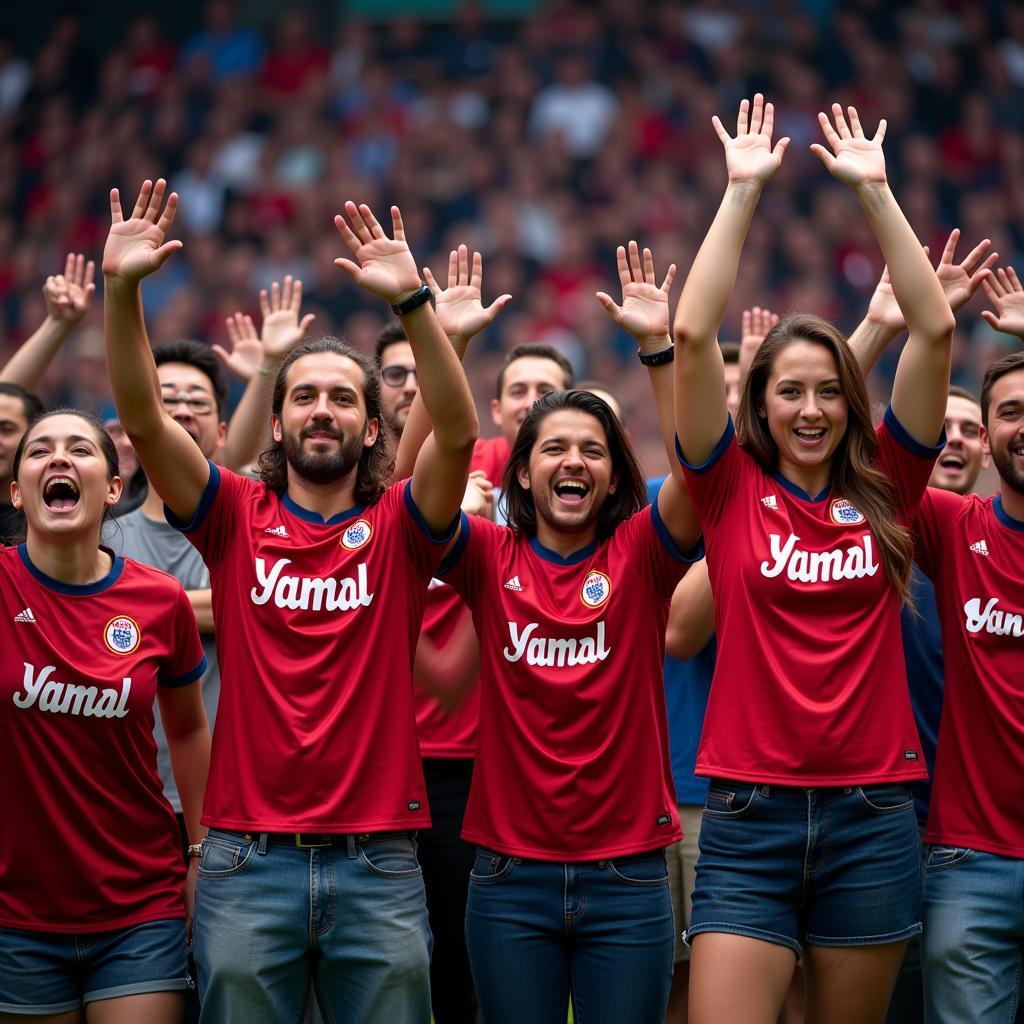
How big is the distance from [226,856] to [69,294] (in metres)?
2.78

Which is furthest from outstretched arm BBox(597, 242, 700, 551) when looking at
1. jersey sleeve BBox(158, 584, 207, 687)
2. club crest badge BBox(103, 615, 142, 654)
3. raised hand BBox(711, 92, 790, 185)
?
club crest badge BBox(103, 615, 142, 654)

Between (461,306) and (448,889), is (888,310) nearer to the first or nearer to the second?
(461,306)

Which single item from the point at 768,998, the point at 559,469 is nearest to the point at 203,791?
the point at 559,469

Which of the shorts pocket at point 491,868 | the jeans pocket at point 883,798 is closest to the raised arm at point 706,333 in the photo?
the jeans pocket at point 883,798

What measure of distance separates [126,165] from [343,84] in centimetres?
229

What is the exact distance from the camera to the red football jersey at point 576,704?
4.20 metres

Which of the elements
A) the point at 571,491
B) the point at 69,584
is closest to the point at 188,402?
the point at 69,584

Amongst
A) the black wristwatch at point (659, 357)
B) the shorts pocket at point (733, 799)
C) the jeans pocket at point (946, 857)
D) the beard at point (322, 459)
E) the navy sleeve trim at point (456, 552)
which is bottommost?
the jeans pocket at point (946, 857)

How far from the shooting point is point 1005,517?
458 cm

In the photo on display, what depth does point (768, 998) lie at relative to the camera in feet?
12.9

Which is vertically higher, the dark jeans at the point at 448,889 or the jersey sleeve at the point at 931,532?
the jersey sleeve at the point at 931,532

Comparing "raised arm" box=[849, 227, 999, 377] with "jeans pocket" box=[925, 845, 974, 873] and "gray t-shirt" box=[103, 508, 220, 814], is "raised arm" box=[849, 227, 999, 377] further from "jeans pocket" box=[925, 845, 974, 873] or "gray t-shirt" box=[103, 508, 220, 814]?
"gray t-shirt" box=[103, 508, 220, 814]

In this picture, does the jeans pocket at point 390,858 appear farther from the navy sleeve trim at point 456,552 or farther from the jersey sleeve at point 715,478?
the jersey sleeve at point 715,478

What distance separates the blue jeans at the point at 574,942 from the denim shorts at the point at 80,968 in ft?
2.88
